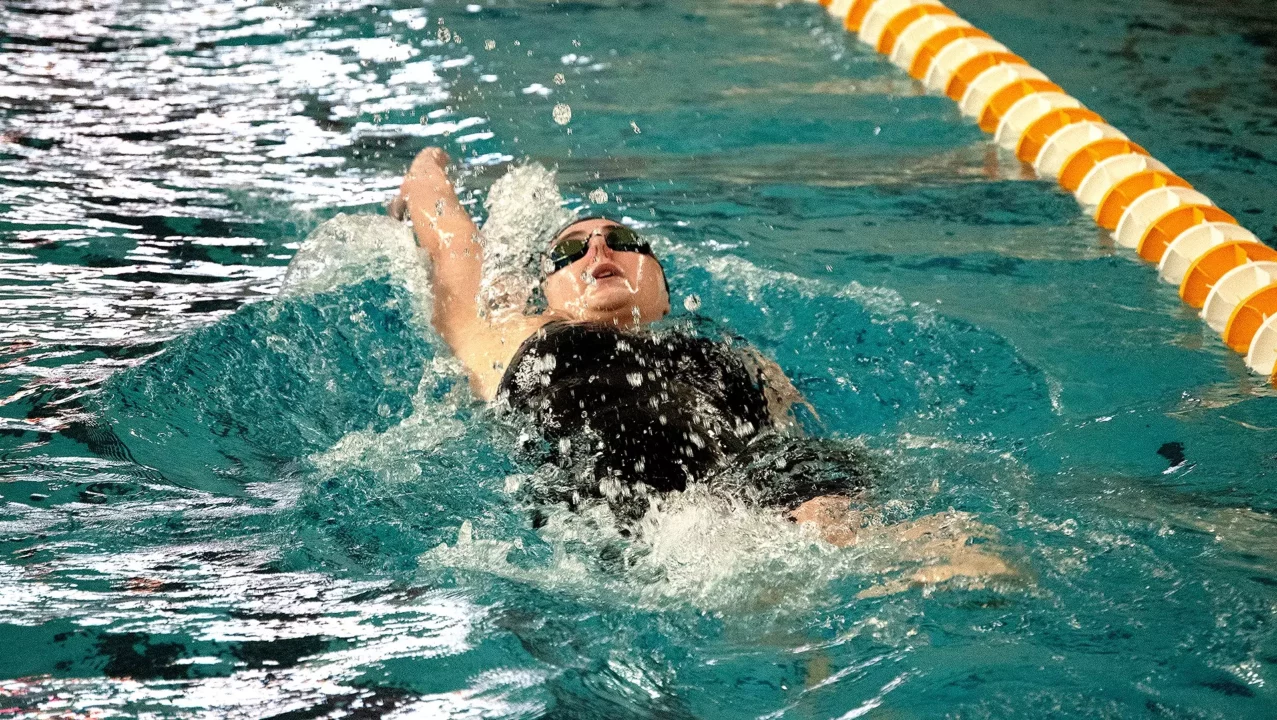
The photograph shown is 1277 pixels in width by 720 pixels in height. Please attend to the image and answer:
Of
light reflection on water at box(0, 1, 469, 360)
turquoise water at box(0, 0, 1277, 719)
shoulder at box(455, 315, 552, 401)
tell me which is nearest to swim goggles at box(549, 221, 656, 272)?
shoulder at box(455, 315, 552, 401)

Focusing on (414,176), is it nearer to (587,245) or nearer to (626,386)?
(587,245)

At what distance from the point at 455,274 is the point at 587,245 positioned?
2.13 feet

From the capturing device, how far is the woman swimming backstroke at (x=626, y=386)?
293cm

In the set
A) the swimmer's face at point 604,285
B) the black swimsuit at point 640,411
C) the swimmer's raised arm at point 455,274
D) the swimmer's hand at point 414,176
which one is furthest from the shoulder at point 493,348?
the swimmer's hand at point 414,176

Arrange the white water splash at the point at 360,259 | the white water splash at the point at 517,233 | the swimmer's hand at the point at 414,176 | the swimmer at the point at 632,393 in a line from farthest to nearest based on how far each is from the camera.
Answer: the swimmer's hand at the point at 414,176 → the white water splash at the point at 360,259 → the white water splash at the point at 517,233 → the swimmer at the point at 632,393

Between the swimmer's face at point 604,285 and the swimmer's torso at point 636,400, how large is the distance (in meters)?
0.17

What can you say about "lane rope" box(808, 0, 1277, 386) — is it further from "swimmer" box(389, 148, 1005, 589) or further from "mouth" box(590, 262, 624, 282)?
"mouth" box(590, 262, 624, 282)

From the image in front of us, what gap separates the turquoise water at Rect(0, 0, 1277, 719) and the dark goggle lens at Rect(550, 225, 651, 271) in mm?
505

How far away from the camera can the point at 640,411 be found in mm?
3053

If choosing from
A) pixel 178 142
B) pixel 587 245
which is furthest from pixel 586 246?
pixel 178 142

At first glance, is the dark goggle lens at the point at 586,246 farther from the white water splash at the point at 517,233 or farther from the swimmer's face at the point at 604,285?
the white water splash at the point at 517,233

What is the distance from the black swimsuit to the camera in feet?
9.60

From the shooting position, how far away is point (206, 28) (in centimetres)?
751

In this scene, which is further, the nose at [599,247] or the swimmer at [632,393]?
the nose at [599,247]
